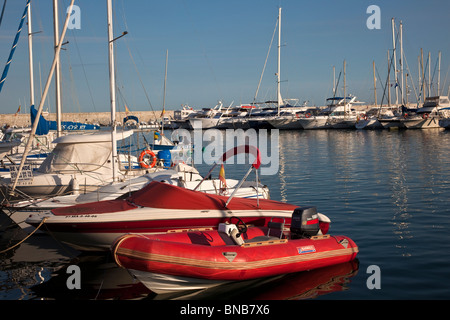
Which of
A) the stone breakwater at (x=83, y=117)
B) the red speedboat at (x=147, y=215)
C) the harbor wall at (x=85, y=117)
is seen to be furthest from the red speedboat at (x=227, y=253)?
the stone breakwater at (x=83, y=117)

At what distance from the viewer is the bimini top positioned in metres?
11.6

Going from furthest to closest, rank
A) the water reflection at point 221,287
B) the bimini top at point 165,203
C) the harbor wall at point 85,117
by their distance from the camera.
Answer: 1. the harbor wall at point 85,117
2. the bimini top at point 165,203
3. the water reflection at point 221,287

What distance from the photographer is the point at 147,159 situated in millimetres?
20484

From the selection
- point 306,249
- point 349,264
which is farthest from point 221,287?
point 349,264

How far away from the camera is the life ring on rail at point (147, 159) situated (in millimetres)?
18766

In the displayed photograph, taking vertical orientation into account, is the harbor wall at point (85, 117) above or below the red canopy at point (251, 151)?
below

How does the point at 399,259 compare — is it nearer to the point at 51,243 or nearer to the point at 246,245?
the point at 246,245

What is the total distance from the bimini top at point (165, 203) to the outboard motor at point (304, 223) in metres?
1.23

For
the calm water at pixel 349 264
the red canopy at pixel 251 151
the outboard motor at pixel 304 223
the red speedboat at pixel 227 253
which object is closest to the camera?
the red speedboat at pixel 227 253

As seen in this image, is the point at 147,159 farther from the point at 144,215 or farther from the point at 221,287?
the point at 221,287

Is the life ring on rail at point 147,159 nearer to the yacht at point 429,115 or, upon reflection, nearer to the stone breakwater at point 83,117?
the yacht at point 429,115

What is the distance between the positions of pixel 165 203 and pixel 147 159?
918cm

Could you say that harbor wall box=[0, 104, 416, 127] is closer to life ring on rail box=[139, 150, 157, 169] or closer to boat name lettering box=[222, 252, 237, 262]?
life ring on rail box=[139, 150, 157, 169]

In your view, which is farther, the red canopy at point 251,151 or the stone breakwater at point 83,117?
the stone breakwater at point 83,117
